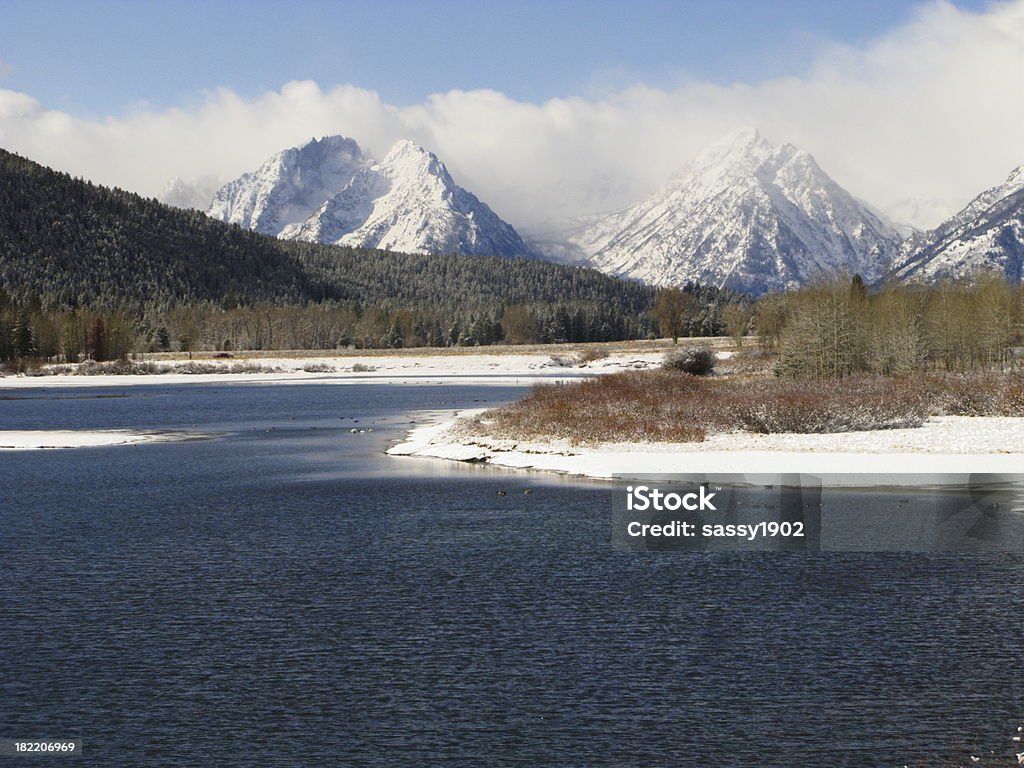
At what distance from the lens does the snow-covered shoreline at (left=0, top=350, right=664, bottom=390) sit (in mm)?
139625

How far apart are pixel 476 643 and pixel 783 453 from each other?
90.7 ft

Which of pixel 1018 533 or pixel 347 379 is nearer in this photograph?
pixel 1018 533

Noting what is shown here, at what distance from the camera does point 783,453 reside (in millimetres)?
43875

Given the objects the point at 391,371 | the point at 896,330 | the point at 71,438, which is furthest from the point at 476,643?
the point at 391,371

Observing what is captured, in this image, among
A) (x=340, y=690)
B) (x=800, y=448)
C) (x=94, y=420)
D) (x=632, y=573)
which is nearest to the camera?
(x=340, y=690)

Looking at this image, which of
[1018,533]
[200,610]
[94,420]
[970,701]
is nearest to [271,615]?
[200,610]

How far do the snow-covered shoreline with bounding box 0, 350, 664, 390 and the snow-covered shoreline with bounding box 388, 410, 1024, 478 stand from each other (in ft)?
242

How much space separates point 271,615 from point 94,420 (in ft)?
198

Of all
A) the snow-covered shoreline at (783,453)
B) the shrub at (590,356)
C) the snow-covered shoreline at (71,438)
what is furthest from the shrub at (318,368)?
the snow-covered shoreline at (783,453)

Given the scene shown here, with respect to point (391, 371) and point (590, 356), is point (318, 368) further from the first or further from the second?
point (590, 356)

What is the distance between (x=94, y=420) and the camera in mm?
75938

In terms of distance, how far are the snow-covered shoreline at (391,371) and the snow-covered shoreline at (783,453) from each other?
73.7 m

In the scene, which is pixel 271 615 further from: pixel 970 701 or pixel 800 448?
pixel 800 448
